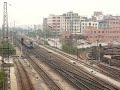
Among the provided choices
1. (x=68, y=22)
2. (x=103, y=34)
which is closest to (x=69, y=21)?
(x=68, y=22)

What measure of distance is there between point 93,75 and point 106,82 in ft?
14.0

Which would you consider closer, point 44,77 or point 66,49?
point 44,77

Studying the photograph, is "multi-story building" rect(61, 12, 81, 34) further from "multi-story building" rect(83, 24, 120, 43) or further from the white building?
"multi-story building" rect(83, 24, 120, 43)

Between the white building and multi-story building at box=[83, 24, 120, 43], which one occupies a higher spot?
the white building

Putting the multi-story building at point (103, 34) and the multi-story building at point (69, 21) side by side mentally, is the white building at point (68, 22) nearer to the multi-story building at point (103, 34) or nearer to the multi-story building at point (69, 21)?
the multi-story building at point (69, 21)

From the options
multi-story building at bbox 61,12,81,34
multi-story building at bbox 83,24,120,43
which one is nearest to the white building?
multi-story building at bbox 61,12,81,34

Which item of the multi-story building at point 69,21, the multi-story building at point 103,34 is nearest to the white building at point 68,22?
the multi-story building at point 69,21

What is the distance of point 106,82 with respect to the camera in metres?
26.7

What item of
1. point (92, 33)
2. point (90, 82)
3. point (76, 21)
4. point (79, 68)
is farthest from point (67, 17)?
point (90, 82)

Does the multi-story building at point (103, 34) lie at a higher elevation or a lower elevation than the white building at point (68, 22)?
lower

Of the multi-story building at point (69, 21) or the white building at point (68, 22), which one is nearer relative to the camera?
the white building at point (68, 22)

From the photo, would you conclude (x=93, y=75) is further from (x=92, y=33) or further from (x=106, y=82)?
(x=92, y=33)

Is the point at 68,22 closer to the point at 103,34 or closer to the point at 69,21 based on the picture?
the point at 69,21

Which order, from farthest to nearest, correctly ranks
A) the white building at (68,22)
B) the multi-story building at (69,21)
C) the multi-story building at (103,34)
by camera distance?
the multi-story building at (69,21), the white building at (68,22), the multi-story building at (103,34)
